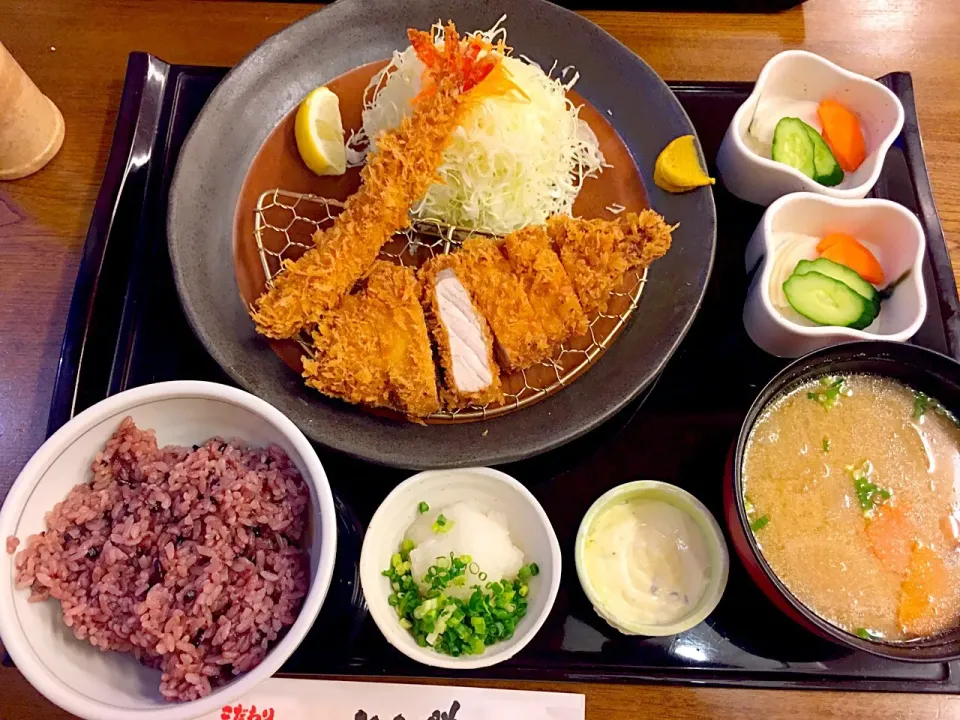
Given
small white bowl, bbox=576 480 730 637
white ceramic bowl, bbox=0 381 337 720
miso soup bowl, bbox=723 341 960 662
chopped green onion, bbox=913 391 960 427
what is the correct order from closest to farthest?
white ceramic bowl, bbox=0 381 337 720 → miso soup bowl, bbox=723 341 960 662 → small white bowl, bbox=576 480 730 637 → chopped green onion, bbox=913 391 960 427

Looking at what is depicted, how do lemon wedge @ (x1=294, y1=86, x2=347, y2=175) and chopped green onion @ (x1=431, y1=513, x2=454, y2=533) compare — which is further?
lemon wedge @ (x1=294, y1=86, x2=347, y2=175)

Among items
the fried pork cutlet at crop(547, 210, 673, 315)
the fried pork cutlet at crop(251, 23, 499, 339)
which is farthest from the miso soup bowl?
the fried pork cutlet at crop(251, 23, 499, 339)

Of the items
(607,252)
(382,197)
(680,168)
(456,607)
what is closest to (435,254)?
(382,197)

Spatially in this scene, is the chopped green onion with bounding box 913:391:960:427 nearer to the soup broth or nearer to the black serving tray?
the soup broth

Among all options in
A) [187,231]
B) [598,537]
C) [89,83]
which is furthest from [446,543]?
[89,83]

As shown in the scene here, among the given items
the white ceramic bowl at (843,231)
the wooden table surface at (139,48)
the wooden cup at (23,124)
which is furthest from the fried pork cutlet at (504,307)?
the wooden cup at (23,124)

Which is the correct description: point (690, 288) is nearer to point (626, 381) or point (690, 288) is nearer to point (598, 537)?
point (626, 381)

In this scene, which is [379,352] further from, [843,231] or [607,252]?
[843,231]
